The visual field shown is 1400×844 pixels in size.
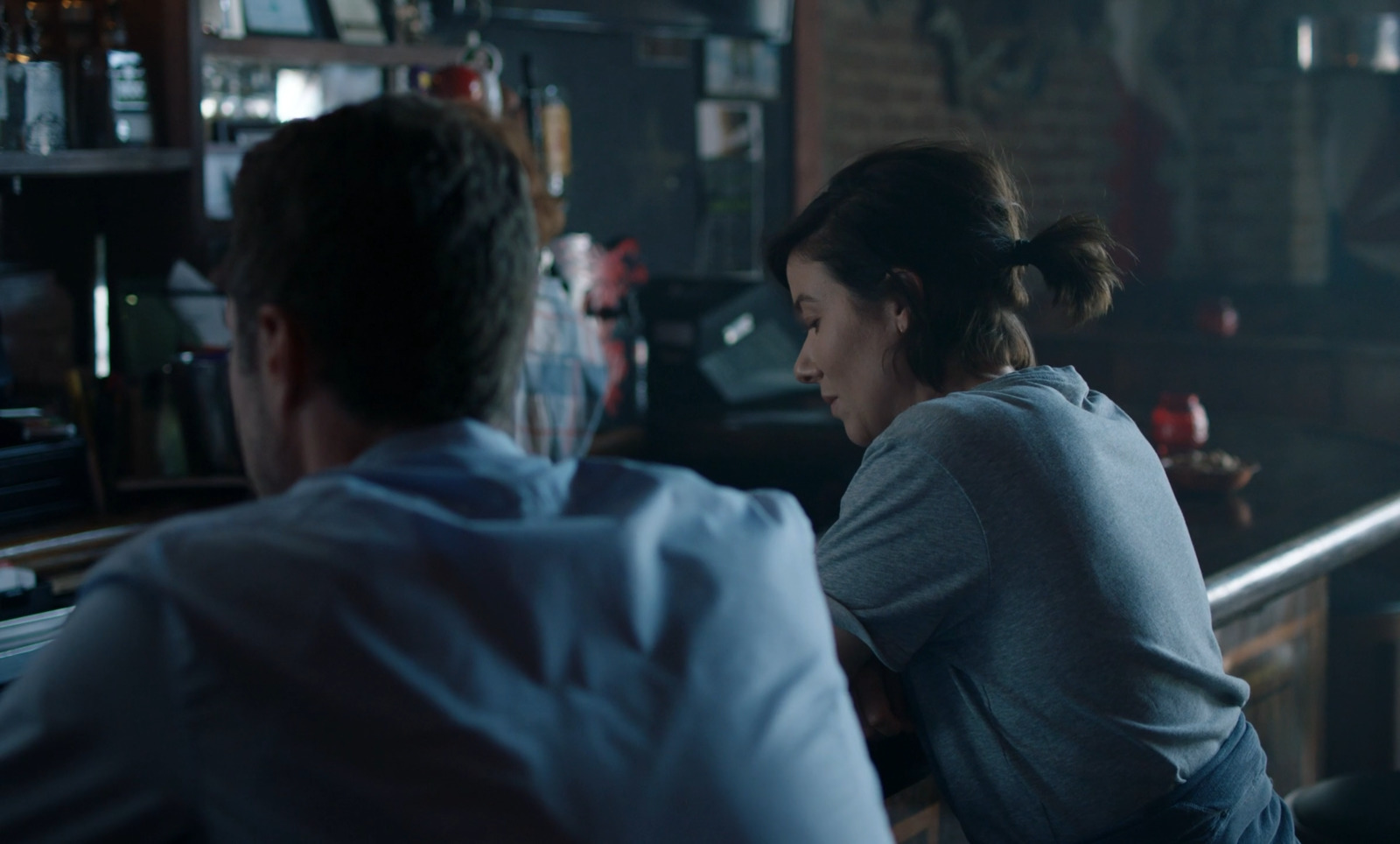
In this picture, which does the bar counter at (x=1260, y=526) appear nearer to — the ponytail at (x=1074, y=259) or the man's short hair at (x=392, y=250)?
the ponytail at (x=1074, y=259)

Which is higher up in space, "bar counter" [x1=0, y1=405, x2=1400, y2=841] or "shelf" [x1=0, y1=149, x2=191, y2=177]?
"shelf" [x1=0, y1=149, x2=191, y2=177]

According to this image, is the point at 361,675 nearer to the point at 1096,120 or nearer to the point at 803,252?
the point at 803,252

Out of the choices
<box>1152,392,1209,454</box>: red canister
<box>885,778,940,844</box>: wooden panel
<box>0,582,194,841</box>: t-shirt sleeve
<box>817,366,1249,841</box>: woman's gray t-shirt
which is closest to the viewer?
<box>0,582,194,841</box>: t-shirt sleeve

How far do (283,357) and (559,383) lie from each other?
Answer: 7.25ft

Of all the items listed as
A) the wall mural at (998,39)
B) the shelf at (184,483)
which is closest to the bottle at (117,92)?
the shelf at (184,483)

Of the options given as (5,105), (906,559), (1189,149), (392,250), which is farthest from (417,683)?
(1189,149)

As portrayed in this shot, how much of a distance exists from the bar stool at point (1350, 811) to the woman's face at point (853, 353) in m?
0.79

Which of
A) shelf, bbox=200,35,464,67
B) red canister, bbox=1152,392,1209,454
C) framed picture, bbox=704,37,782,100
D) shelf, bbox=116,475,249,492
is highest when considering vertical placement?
framed picture, bbox=704,37,782,100

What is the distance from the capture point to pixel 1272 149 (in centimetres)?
558

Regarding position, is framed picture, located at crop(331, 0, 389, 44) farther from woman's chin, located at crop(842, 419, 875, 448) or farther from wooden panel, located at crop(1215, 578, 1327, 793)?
wooden panel, located at crop(1215, 578, 1327, 793)

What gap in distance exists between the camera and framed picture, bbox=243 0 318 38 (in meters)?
2.78

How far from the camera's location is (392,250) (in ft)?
2.69

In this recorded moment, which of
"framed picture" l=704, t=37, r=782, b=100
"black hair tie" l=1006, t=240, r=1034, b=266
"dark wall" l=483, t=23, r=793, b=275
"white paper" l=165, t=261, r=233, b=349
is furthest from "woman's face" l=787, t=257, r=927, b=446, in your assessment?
"framed picture" l=704, t=37, r=782, b=100

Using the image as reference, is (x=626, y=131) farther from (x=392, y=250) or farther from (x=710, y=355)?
(x=392, y=250)
